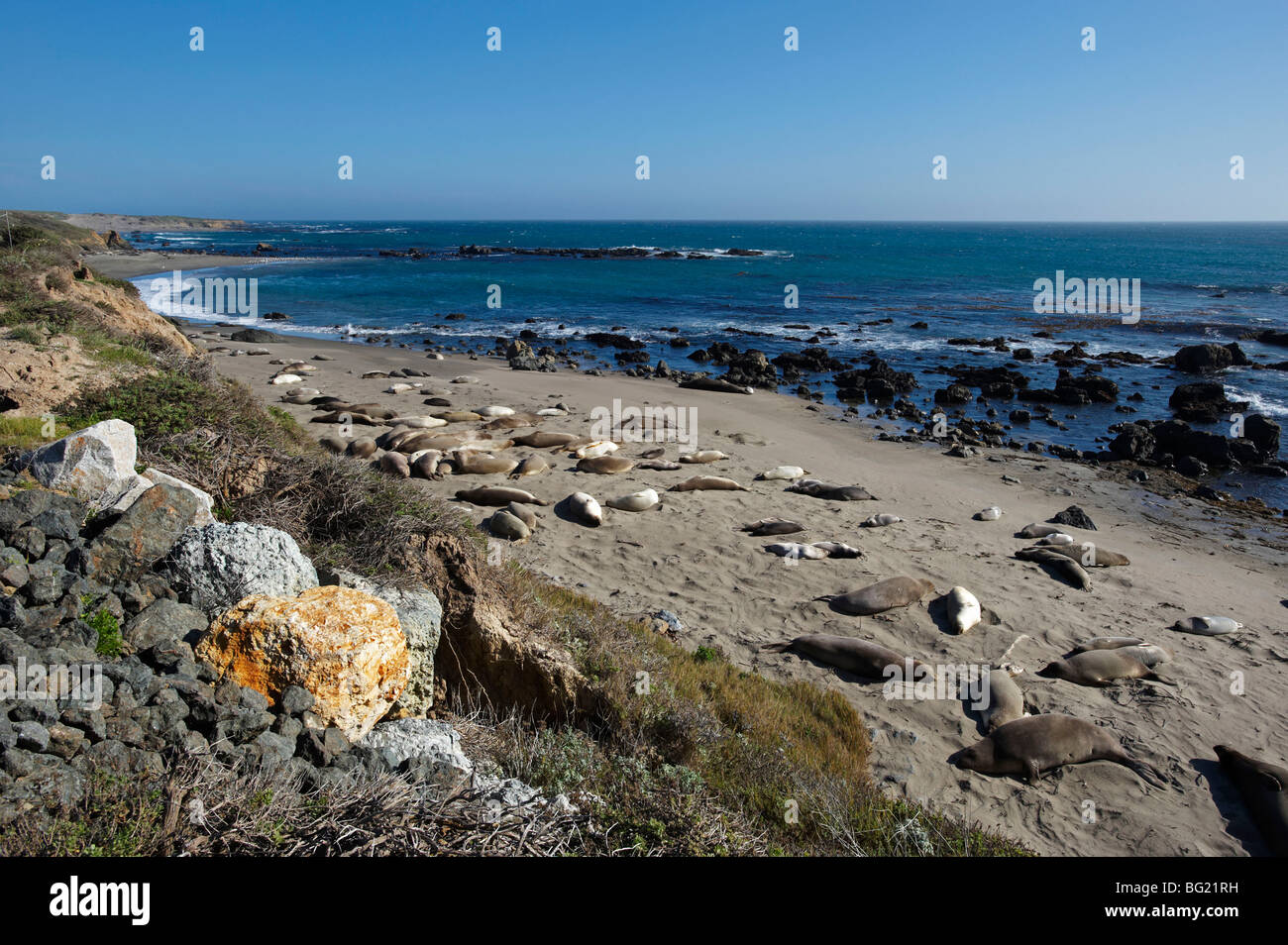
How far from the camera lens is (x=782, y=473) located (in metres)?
13.9

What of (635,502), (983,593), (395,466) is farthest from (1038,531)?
(395,466)

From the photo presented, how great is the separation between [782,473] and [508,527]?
5.90 m

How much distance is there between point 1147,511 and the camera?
13.7m

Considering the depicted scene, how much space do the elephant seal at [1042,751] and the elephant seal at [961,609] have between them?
1.96 metres

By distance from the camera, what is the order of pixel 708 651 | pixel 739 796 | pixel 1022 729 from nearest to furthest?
1. pixel 739 796
2. pixel 1022 729
3. pixel 708 651

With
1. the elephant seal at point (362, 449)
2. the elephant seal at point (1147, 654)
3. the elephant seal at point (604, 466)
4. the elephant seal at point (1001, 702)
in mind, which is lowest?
the elephant seal at point (1001, 702)

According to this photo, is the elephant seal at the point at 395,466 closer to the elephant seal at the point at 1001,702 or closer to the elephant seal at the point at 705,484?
the elephant seal at the point at 705,484

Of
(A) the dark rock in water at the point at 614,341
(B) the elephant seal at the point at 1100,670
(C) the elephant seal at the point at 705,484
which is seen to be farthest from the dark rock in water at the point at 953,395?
(B) the elephant seal at the point at 1100,670

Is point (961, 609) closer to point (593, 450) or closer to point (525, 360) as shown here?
point (593, 450)

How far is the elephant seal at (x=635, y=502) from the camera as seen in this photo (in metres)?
11.8
